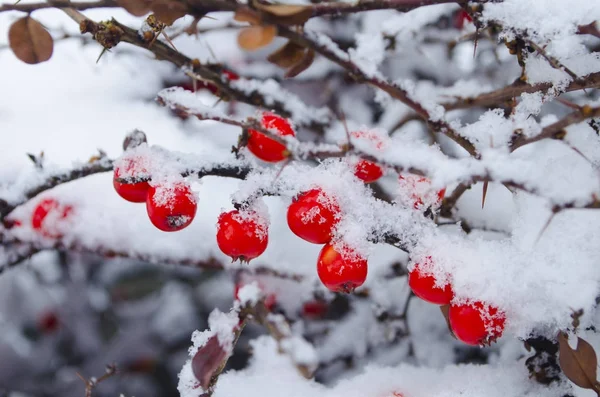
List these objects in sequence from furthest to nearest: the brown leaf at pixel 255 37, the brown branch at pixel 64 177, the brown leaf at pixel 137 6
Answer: the brown branch at pixel 64 177
the brown leaf at pixel 137 6
the brown leaf at pixel 255 37

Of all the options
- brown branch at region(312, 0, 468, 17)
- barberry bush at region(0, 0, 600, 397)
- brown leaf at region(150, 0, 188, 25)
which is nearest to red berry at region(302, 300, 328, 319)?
barberry bush at region(0, 0, 600, 397)

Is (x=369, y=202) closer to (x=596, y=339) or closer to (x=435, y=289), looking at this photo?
(x=435, y=289)

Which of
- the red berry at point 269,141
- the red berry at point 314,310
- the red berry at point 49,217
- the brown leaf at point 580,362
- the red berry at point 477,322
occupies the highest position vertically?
the red berry at point 269,141

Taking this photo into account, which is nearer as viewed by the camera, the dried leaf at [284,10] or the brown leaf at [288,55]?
the dried leaf at [284,10]

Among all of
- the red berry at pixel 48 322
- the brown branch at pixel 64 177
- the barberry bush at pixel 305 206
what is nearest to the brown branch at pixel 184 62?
the barberry bush at pixel 305 206

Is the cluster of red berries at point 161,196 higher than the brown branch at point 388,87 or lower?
lower

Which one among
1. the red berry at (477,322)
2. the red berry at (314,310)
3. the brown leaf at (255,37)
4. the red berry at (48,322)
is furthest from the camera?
the red berry at (48,322)

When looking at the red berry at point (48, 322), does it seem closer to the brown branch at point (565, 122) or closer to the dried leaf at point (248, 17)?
the dried leaf at point (248, 17)
